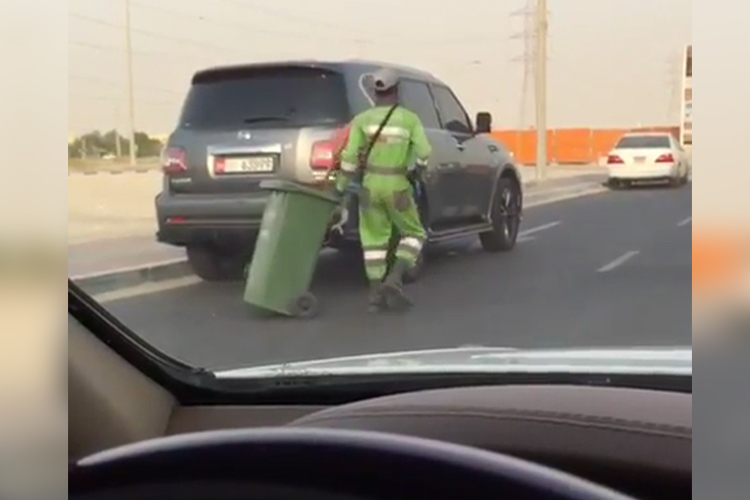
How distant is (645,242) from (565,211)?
1830 mm

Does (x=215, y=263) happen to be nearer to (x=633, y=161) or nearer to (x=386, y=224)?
(x=386, y=224)

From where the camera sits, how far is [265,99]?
6910 millimetres

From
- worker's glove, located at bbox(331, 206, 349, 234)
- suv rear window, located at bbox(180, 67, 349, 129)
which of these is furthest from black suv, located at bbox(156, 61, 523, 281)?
worker's glove, located at bbox(331, 206, 349, 234)

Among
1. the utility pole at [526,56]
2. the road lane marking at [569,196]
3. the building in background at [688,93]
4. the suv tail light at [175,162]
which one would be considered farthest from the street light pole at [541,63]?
the building in background at [688,93]

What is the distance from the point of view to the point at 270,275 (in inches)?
222

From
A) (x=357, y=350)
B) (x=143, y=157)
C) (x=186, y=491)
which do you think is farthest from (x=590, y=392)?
(x=143, y=157)

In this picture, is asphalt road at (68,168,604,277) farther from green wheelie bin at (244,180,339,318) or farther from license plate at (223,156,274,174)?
green wheelie bin at (244,180,339,318)

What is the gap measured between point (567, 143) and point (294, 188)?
62.6 inches

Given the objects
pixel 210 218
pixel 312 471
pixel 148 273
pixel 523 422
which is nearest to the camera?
pixel 312 471

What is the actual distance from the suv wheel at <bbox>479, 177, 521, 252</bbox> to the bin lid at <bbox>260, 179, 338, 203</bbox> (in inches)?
57.3

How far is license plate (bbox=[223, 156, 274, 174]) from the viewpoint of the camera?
6.78 m

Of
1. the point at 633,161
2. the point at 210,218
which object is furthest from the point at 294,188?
the point at 633,161

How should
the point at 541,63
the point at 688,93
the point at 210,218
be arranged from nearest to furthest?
the point at 688,93
the point at 541,63
the point at 210,218

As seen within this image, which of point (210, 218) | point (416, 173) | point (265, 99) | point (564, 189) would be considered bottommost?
point (210, 218)
